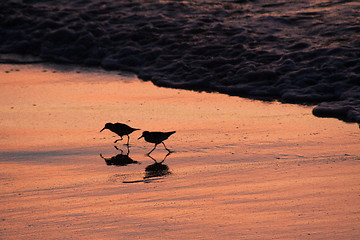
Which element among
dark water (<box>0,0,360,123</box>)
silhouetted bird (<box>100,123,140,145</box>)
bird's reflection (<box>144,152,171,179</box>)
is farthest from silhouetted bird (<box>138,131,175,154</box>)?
dark water (<box>0,0,360,123</box>)

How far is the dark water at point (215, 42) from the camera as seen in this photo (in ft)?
31.3

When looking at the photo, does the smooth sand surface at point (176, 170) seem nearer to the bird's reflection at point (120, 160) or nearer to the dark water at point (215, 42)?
the bird's reflection at point (120, 160)

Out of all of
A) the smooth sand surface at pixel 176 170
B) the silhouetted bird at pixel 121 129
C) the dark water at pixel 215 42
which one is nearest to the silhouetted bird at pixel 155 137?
the smooth sand surface at pixel 176 170

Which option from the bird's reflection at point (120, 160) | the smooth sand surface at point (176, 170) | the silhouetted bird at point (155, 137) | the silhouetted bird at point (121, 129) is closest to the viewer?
the smooth sand surface at point (176, 170)

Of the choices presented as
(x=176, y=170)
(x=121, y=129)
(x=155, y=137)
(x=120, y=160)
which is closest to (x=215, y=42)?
(x=121, y=129)

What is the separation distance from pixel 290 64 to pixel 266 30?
1942 millimetres

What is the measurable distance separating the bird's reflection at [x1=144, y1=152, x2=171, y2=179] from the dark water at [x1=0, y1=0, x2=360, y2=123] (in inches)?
120

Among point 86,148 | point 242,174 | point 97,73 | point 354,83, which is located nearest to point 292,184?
point 242,174

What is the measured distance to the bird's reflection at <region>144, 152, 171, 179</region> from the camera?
5.71 metres

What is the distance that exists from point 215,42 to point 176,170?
20.2 ft

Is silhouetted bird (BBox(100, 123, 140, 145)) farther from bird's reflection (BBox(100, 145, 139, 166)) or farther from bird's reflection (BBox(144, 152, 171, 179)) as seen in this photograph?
bird's reflection (BBox(144, 152, 171, 179))

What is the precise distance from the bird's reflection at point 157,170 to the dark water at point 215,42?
3047 millimetres

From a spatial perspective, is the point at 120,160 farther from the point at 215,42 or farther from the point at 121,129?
the point at 215,42

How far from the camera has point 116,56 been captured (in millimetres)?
11812
